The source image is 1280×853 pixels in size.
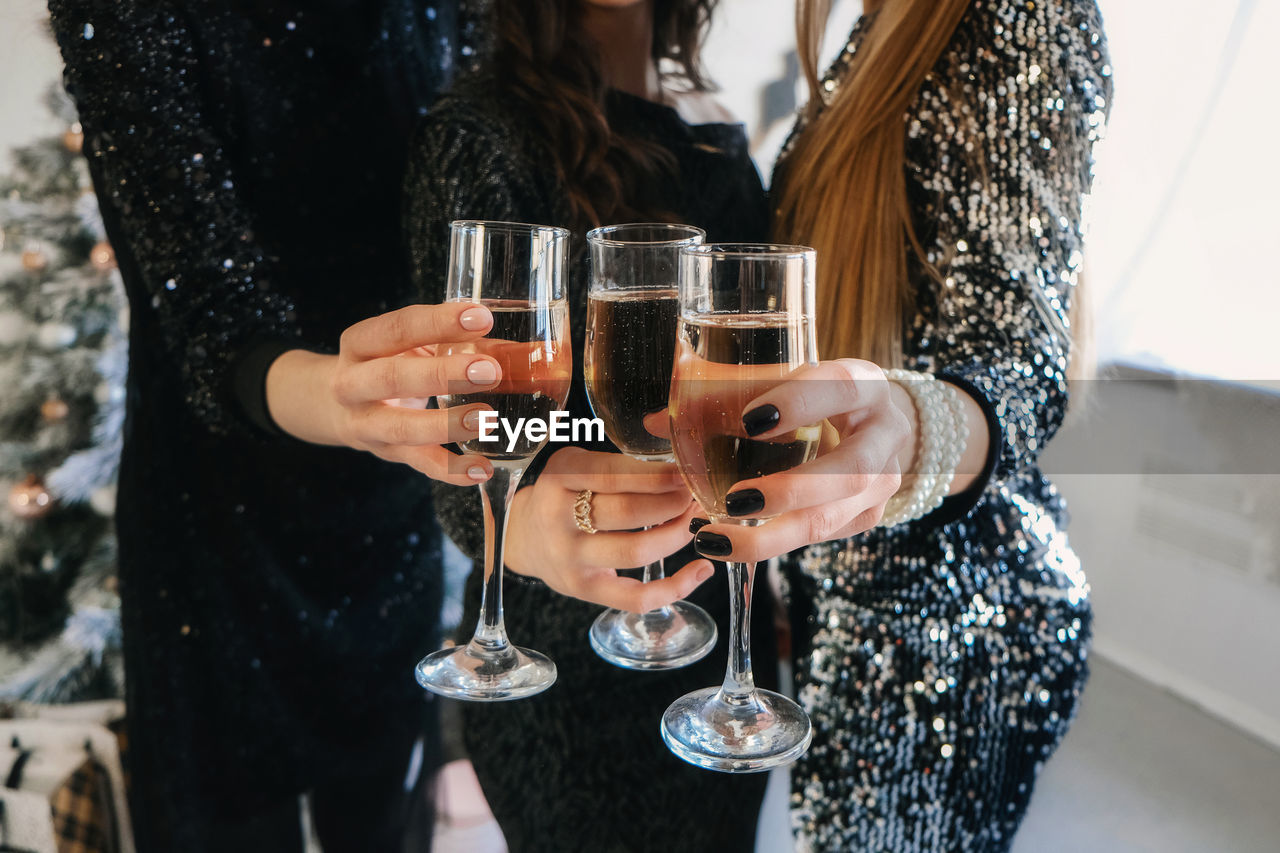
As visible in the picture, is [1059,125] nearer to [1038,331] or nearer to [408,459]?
[1038,331]

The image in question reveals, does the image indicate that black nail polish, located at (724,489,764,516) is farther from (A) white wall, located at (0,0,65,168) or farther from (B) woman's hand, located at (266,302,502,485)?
(A) white wall, located at (0,0,65,168)

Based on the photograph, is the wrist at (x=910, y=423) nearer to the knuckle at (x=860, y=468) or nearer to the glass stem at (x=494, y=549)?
the knuckle at (x=860, y=468)

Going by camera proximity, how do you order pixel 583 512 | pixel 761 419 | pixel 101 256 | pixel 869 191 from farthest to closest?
pixel 101 256, pixel 869 191, pixel 583 512, pixel 761 419

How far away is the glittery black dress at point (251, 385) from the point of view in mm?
543

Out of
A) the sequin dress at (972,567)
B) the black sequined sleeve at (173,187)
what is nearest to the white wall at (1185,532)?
the sequin dress at (972,567)

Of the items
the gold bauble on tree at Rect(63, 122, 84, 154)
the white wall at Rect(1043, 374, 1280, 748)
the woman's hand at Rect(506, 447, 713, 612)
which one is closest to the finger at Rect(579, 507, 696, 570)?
the woman's hand at Rect(506, 447, 713, 612)

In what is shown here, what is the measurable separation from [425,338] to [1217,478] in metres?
→ 0.57

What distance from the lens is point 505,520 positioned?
1.45 feet

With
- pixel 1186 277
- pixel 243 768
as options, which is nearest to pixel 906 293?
pixel 1186 277

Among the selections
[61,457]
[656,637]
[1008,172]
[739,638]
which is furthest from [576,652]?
[61,457]

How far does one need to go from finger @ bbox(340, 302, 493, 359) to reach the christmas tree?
2.08 ft

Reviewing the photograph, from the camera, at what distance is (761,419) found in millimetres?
331

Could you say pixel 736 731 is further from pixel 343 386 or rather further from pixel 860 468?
pixel 343 386

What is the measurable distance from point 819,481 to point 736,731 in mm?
145
